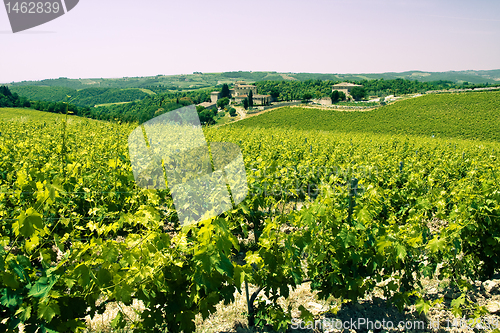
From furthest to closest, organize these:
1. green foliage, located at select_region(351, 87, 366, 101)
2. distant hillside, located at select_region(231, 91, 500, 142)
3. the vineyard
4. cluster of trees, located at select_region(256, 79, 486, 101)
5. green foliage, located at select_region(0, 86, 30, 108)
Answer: cluster of trees, located at select_region(256, 79, 486, 101) < green foliage, located at select_region(351, 87, 366, 101) < distant hillside, located at select_region(231, 91, 500, 142) < green foliage, located at select_region(0, 86, 30, 108) < the vineyard

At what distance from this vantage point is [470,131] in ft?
126

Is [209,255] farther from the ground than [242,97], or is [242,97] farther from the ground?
[209,255]

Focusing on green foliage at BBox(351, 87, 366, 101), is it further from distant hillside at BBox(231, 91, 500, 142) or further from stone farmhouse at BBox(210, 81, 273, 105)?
distant hillside at BBox(231, 91, 500, 142)

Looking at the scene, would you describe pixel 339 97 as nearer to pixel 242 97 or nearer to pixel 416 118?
pixel 242 97

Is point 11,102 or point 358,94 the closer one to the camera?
point 11,102

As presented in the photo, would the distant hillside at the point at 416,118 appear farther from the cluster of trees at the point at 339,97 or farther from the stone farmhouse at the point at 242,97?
the stone farmhouse at the point at 242,97

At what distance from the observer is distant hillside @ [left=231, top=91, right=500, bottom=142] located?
3978 cm

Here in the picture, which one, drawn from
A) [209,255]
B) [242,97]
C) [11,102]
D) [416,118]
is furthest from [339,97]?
[209,255]

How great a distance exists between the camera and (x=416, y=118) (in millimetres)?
46250

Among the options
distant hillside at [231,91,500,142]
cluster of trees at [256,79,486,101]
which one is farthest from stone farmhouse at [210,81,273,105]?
distant hillside at [231,91,500,142]

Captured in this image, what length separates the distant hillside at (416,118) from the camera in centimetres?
3978

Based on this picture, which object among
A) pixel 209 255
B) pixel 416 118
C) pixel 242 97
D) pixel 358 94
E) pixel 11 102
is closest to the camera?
pixel 209 255

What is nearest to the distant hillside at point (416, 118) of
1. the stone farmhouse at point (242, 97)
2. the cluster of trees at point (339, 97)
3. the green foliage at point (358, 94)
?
the cluster of trees at point (339, 97)

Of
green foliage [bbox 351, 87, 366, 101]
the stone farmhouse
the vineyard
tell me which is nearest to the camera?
the vineyard
